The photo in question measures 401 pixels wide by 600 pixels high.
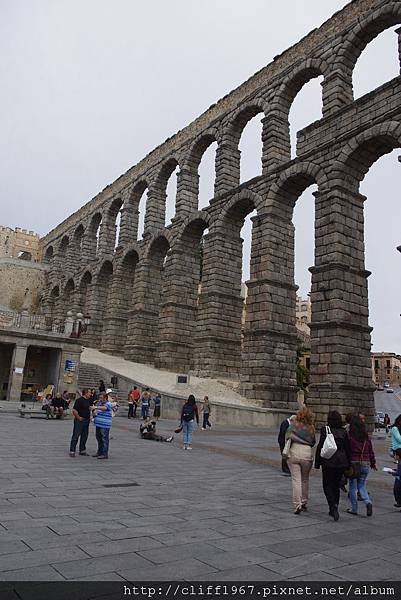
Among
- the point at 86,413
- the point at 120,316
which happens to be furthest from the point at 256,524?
the point at 120,316

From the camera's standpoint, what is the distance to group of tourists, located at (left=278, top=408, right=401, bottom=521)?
6359 mm

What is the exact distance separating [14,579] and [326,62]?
25.2 meters

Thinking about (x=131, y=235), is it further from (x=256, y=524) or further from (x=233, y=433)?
(x=256, y=524)

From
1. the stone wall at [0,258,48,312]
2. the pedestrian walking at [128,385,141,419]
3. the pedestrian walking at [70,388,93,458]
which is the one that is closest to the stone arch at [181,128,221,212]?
the pedestrian walking at [128,385,141,419]

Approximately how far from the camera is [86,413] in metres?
10.5

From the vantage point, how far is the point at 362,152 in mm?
20625

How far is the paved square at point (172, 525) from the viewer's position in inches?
157

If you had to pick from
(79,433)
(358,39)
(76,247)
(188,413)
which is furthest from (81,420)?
(76,247)

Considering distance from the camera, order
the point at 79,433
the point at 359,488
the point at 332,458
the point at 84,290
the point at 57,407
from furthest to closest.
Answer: the point at 84,290 → the point at 57,407 → the point at 79,433 → the point at 359,488 → the point at 332,458

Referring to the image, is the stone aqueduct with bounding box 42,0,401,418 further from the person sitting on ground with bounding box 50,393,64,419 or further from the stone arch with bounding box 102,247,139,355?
the person sitting on ground with bounding box 50,393,64,419

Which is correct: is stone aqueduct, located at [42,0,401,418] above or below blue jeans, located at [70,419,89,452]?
above

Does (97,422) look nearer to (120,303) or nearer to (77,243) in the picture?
(120,303)

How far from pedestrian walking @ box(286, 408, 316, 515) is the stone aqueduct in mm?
12420

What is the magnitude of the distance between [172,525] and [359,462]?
3.11m
